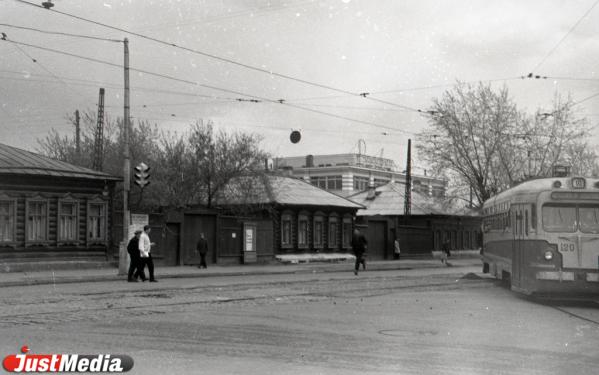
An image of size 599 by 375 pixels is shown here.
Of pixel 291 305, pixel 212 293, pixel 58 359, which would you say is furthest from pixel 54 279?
pixel 58 359

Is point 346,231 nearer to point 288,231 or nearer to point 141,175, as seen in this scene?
point 288,231

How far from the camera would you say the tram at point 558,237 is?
17062mm

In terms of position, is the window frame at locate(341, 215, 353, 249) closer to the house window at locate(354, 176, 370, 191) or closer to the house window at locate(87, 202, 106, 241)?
the house window at locate(87, 202, 106, 241)

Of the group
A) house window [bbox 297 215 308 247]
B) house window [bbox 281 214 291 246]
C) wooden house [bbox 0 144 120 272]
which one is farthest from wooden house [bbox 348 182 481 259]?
wooden house [bbox 0 144 120 272]

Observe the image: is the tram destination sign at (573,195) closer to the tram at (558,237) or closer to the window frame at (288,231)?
the tram at (558,237)

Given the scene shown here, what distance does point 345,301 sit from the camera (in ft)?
56.0

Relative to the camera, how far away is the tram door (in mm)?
18406

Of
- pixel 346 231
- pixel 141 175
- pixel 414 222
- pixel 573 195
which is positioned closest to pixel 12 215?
pixel 141 175

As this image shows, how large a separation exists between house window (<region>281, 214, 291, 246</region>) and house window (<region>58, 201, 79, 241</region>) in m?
13.9

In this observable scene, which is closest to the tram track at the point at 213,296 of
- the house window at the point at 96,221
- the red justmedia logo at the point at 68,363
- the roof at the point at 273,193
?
the red justmedia logo at the point at 68,363

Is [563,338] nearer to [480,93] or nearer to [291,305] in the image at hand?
[291,305]

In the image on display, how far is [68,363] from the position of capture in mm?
7750

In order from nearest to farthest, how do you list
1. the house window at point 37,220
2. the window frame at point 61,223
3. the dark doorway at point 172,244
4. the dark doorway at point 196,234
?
1. the house window at point 37,220
2. the window frame at point 61,223
3. the dark doorway at point 172,244
4. the dark doorway at point 196,234

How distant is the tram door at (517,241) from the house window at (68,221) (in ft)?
65.0
